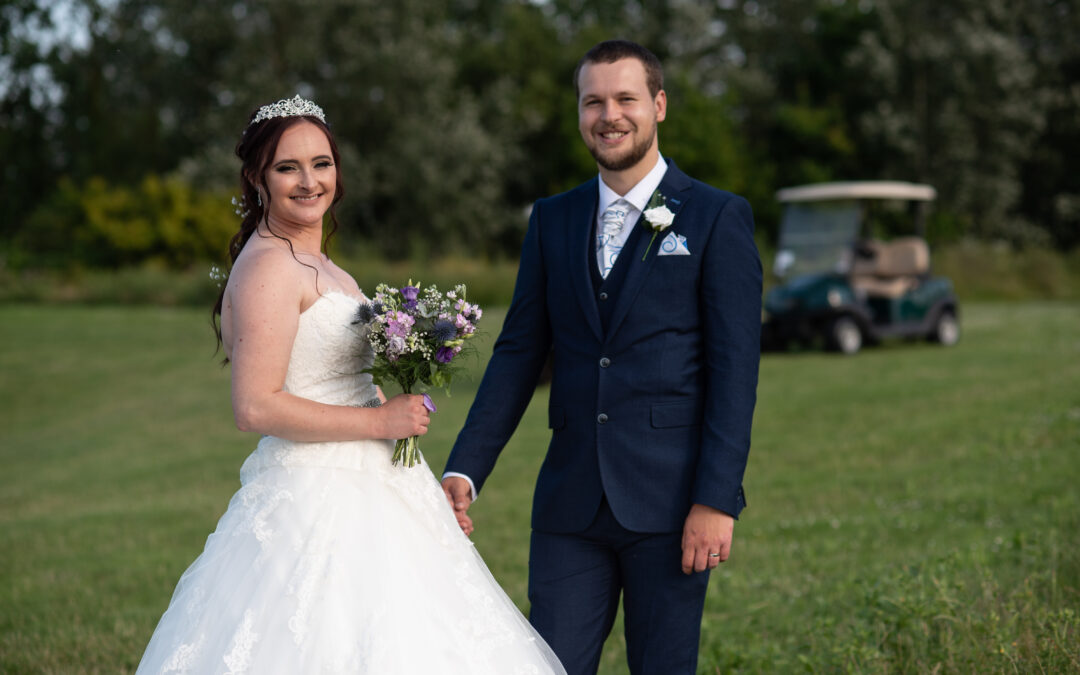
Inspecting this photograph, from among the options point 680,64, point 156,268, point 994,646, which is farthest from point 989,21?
point 994,646

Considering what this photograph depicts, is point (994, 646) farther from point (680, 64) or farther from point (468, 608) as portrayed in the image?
point (680, 64)

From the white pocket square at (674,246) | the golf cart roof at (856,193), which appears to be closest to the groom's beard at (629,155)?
the white pocket square at (674,246)

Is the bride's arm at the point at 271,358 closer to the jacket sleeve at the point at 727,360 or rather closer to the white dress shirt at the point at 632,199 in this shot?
the white dress shirt at the point at 632,199

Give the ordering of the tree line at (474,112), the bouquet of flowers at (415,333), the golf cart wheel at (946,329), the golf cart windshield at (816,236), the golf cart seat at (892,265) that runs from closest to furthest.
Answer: the bouquet of flowers at (415,333)
the golf cart wheel at (946,329)
the golf cart seat at (892,265)
the golf cart windshield at (816,236)
the tree line at (474,112)

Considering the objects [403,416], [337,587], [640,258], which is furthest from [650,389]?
[337,587]

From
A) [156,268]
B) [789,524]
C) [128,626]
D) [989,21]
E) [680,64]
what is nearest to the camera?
[128,626]

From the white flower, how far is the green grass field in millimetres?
1886

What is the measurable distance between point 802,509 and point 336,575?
18.4 ft

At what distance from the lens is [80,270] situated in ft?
92.8

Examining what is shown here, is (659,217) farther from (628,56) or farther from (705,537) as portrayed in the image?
(705,537)

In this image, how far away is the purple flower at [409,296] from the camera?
304 centimetres

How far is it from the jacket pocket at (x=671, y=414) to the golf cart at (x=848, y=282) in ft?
45.7

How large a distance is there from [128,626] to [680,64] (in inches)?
1482

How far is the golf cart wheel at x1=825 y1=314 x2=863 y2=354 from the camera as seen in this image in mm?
16438
